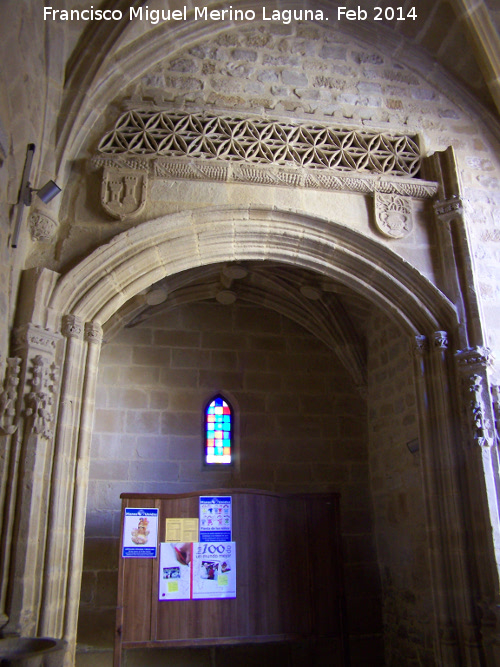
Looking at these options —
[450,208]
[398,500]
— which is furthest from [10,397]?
[398,500]

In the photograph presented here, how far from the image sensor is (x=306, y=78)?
18.4 ft

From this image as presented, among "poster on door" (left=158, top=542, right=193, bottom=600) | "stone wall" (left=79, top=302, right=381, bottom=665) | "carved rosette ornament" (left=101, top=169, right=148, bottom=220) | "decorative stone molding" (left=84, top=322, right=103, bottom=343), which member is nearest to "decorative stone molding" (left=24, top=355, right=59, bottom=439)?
"decorative stone molding" (left=84, top=322, right=103, bottom=343)

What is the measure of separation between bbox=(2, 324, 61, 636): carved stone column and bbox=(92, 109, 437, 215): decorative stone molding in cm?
130

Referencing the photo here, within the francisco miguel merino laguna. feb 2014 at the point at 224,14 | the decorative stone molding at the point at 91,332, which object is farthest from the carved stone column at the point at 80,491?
the francisco miguel merino laguna. feb 2014 at the point at 224,14

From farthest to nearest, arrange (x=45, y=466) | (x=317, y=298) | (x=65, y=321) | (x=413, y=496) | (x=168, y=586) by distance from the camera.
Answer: (x=317, y=298) → (x=413, y=496) → (x=168, y=586) → (x=65, y=321) → (x=45, y=466)

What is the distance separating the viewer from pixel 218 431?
725 centimetres

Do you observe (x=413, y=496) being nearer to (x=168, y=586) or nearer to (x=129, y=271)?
(x=168, y=586)

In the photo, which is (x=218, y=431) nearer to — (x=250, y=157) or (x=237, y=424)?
(x=237, y=424)

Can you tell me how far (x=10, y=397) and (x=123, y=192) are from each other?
1880mm

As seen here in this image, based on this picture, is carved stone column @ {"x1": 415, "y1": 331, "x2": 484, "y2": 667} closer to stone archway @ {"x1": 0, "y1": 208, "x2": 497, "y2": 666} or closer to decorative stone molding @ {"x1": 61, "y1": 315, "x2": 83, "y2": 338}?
stone archway @ {"x1": 0, "y1": 208, "x2": 497, "y2": 666}

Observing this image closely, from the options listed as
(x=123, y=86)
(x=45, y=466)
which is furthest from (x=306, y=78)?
(x=45, y=466)

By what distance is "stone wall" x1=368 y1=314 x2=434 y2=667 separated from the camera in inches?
227

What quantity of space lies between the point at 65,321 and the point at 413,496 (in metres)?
3.83

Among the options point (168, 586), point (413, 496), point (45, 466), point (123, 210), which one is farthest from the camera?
point (413, 496)
